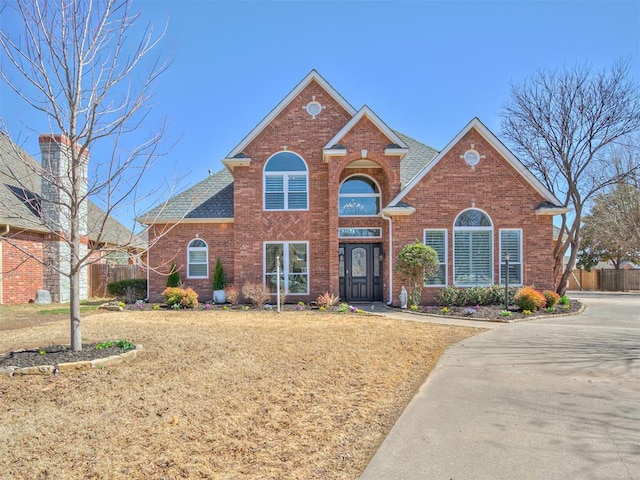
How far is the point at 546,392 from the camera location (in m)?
5.45

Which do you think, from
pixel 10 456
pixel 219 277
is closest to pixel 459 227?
pixel 219 277

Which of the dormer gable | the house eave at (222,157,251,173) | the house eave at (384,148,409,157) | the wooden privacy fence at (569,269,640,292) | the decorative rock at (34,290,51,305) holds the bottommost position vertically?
the wooden privacy fence at (569,269,640,292)

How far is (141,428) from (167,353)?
121 inches

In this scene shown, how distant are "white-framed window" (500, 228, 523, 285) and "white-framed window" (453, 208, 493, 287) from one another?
41 centimetres

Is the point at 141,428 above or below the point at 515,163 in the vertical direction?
below

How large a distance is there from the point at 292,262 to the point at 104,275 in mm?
11390

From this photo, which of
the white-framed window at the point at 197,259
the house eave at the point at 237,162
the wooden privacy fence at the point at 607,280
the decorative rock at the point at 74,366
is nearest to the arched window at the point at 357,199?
the house eave at the point at 237,162

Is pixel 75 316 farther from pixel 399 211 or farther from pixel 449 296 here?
pixel 449 296

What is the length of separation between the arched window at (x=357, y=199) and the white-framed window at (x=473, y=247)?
329cm

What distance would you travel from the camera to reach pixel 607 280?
3247 centimetres

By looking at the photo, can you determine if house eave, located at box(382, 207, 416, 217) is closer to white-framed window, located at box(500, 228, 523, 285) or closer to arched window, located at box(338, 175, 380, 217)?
arched window, located at box(338, 175, 380, 217)

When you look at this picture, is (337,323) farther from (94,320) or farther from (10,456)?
(10,456)

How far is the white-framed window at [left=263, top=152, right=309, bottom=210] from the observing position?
54.4 ft

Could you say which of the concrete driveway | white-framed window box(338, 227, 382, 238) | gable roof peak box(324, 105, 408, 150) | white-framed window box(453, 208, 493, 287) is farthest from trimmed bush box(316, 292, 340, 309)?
the concrete driveway
